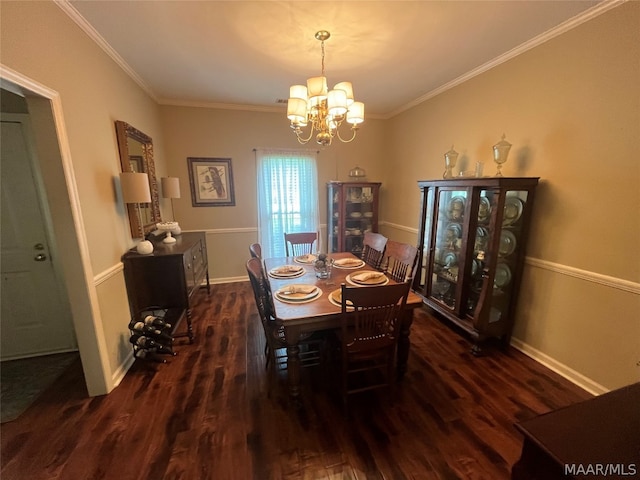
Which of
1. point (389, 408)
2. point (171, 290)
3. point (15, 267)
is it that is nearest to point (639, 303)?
point (389, 408)

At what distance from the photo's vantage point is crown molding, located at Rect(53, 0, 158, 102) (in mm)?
1665

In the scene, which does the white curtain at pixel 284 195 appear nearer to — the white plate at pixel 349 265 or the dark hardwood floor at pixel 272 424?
the white plate at pixel 349 265

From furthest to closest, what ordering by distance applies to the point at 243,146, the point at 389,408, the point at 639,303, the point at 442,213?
the point at 243,146
the point at 442,213
the point at 389,408
the point at 639,303

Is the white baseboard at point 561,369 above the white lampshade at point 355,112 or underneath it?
underneath

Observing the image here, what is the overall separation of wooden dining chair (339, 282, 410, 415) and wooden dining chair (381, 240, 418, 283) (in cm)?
56

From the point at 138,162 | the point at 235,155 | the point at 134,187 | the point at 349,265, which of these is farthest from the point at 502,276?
the point at 138,162

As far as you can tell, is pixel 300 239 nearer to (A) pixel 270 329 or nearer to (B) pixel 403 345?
(A) pixel 270 329

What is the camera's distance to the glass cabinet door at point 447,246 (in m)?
2.65

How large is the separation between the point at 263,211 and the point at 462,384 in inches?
129

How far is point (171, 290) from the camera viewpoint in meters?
2.47

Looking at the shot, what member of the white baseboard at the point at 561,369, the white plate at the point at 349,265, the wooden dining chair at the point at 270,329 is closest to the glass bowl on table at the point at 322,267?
the white plate at the point at 349,265

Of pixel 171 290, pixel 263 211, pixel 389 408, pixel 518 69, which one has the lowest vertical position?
pixel 389 408

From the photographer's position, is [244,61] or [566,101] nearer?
[566,101]

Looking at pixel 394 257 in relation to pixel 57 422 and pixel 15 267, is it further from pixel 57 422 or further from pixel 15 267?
pixel 15 267
